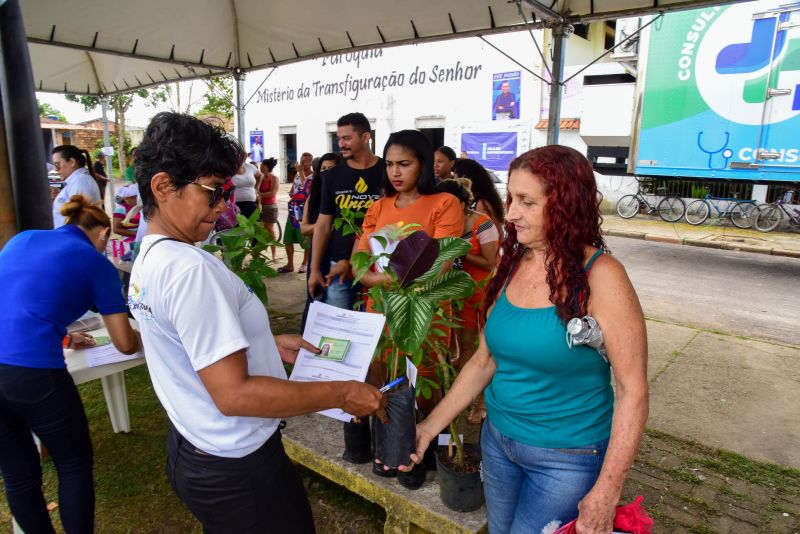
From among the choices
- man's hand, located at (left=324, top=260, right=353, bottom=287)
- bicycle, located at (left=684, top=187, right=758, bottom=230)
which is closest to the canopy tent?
man's hand, located at (left=324, top=260, right=353, bottom=287)

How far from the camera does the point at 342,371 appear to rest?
1626 millimetres

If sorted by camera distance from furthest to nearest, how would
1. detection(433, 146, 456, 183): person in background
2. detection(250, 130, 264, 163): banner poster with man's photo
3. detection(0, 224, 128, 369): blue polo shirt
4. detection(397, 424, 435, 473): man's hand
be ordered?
detection(250, 130, 264, 163): banner poster with man's photo → detection(433, 146, 456, 183): person in background → detection(0, 224, 128, 369): blue polo shirt → detection(397, 424, 435, 473): man's hand

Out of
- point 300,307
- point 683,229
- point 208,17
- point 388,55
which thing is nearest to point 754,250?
point 683,229

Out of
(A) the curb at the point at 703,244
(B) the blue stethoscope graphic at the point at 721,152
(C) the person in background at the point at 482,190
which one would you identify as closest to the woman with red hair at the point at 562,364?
(C) the person in background at the point at 482,190

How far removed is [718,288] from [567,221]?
6991 mm

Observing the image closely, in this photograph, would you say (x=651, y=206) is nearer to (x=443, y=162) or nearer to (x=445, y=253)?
(x=443, y=162)

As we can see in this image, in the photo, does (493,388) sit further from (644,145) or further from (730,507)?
(644,145)

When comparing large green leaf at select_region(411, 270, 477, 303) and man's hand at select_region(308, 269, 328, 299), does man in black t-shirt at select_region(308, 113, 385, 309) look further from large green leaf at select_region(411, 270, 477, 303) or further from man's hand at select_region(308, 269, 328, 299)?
large green leaf at select_region(411, 270, 477, 303)

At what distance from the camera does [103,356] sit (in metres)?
2.60

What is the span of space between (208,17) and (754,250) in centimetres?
984

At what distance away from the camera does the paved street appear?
5648 millimetres

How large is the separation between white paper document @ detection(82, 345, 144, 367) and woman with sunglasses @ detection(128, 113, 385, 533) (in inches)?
53.7

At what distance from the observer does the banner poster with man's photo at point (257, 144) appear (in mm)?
22266

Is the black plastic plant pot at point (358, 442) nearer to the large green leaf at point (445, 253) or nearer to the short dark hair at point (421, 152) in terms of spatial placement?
the large green leaf at point (445, 253)
